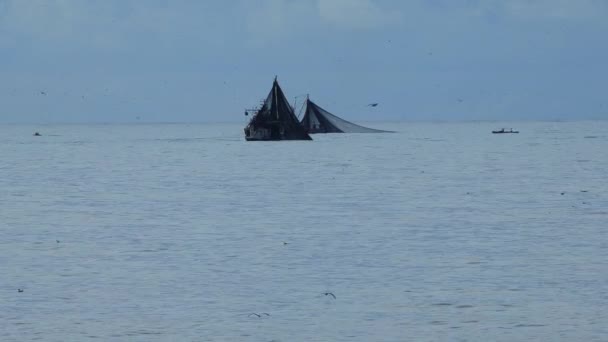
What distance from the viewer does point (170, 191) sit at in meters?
62.4

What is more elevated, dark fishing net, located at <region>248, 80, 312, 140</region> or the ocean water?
dark fishing net, located at <region>248, 80, 312, 140</region>

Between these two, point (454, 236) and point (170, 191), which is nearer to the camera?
point (454, 236)

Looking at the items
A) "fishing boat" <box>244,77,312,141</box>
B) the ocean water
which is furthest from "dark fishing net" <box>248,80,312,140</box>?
the ocean water

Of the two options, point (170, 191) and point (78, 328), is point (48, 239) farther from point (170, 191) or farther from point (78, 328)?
point (170, 191)

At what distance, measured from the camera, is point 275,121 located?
15350cm

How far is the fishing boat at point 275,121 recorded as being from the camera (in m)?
147

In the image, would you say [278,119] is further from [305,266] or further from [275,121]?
[305,266]

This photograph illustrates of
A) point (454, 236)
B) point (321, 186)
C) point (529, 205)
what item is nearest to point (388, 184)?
point (321, 186)

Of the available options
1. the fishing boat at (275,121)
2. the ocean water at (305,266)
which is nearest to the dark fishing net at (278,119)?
the fishing boat at (275,121)

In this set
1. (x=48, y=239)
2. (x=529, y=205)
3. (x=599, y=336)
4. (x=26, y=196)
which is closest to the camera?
(x=599, y=336)

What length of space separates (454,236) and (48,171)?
58654mm

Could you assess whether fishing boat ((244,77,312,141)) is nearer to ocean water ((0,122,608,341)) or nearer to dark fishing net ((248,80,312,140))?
dark fishing net ((248,80,312,140))

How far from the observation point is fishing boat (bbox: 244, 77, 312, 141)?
147 m

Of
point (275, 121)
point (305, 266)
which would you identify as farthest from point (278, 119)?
point (305, 266)
